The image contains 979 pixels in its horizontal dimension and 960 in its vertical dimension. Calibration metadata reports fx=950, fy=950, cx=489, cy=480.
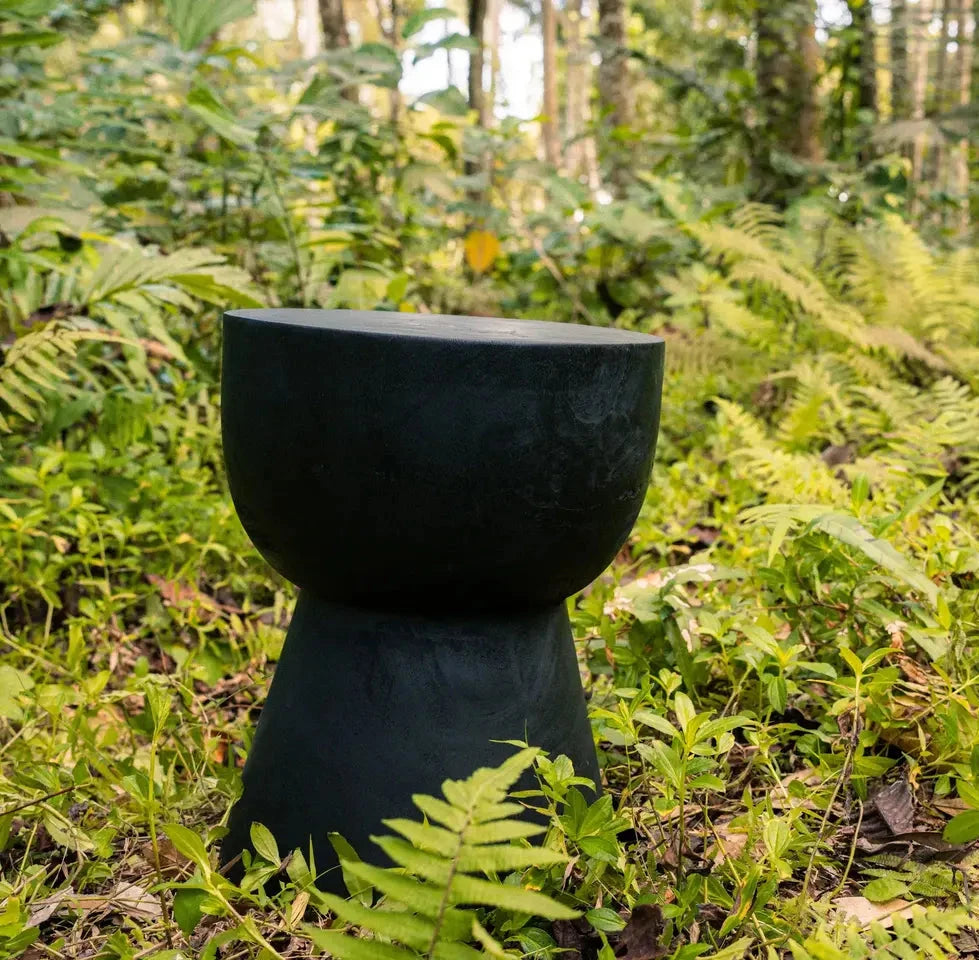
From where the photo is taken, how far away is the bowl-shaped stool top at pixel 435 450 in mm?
1263

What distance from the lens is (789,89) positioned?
5.41 metres

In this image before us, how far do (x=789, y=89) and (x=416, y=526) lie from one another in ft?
16.5

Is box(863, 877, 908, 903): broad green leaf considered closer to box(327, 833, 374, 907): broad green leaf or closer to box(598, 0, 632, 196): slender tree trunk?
box(327, 833, 374, 907): broad green leaf

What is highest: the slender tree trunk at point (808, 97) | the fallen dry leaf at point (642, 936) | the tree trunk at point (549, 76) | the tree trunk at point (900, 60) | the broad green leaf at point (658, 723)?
the tree trunk at point (549, 76)

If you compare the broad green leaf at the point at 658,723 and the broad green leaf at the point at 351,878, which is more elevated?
the broad green leaf at the point at 658,723

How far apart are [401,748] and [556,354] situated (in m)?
0.62

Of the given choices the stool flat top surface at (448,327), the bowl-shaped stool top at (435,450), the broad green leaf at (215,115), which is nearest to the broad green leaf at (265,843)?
the bowl-shaped stool top at (435,450)

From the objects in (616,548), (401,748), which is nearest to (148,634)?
(401,748)

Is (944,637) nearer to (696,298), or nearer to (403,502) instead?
(403,502)

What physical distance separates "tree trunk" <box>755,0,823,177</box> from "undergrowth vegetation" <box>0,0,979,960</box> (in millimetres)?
853

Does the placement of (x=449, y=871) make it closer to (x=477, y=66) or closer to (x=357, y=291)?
(x=357, y=291)

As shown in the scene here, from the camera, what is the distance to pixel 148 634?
2416 mm

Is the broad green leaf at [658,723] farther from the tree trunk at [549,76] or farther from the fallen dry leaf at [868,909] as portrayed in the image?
the tree trunk at [549,76]

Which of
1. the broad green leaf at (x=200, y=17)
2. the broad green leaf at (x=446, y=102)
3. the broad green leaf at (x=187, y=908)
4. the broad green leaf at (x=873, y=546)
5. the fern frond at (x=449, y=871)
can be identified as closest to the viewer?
the fern frond at (x=449, y=871)
